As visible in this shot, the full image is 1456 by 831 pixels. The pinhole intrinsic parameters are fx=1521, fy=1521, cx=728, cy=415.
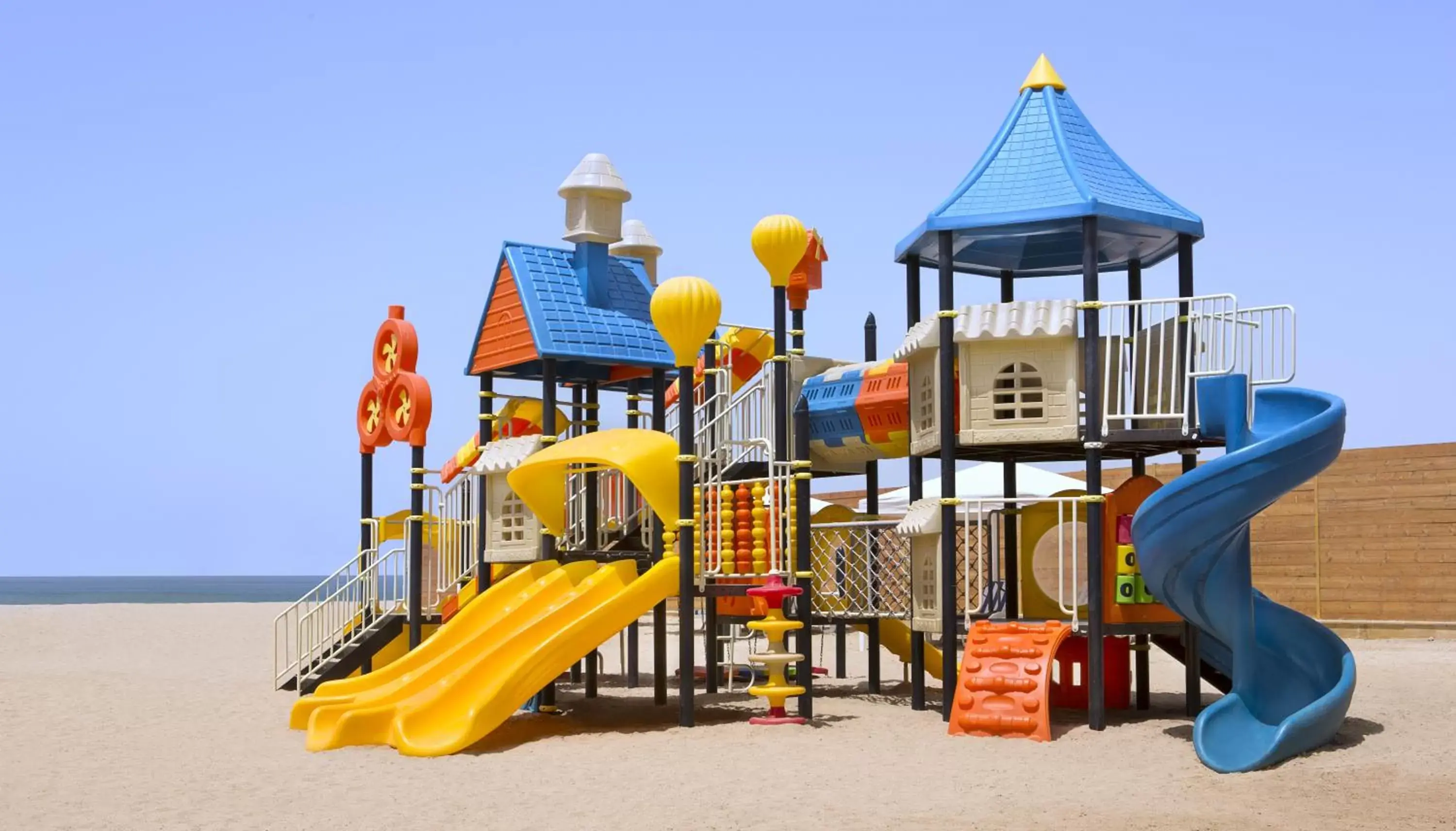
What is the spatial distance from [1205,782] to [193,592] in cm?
12596

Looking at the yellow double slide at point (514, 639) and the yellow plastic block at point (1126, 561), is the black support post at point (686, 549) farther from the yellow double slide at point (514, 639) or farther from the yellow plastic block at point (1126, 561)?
the yellow plastic block at point (1126, 561)

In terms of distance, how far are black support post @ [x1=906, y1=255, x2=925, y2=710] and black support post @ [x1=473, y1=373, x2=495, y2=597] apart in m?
4.70

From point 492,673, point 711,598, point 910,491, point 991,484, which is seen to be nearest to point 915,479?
point 910,491

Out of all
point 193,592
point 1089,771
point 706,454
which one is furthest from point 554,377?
point 193,592

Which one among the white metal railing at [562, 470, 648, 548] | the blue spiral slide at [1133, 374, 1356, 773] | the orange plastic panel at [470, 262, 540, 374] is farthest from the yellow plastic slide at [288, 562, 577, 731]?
the blue spiral slide at [1133, 374, 1356, 773]

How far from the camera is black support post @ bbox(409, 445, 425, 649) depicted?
58.3 feet

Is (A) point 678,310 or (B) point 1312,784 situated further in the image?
(A) point 678,310

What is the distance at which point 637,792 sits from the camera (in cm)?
1041

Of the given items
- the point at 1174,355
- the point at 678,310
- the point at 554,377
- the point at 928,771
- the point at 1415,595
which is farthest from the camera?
the point at 1415,595

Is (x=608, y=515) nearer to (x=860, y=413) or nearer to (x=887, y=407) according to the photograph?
(x=860, y=413)

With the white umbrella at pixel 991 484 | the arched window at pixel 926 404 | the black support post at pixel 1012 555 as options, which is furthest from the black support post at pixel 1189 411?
the white umbrella at pixel 991 484

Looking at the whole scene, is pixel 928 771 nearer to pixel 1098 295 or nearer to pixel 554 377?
pixel 1098 295

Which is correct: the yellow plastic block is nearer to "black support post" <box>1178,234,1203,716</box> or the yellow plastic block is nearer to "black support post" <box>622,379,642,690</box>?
"black support post" <box>1178,234,1203,716</box>

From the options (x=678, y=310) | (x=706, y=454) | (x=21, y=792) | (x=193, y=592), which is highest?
(x=678, y=310)
